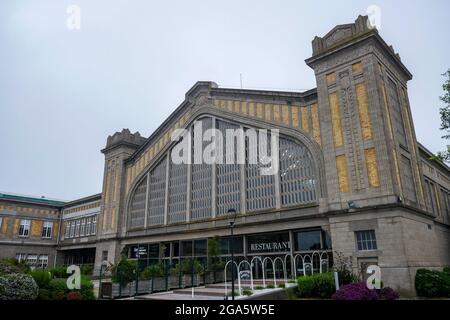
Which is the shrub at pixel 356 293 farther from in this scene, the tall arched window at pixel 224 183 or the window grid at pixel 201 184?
the window grid at pixel 201 184

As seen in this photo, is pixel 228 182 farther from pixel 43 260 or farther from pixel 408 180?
pixel 43 260

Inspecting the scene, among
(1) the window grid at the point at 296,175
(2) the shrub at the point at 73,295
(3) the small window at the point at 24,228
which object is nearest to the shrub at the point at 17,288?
(2) the shrub at the point at 73,295

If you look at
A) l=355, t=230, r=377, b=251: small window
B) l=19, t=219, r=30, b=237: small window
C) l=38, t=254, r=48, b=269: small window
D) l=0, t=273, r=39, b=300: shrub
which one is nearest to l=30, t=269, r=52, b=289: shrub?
l=0, t=273, r=39, b=300: shrub

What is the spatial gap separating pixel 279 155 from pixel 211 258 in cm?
974

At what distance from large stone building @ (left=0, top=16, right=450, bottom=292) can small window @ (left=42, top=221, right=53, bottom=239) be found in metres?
15.9

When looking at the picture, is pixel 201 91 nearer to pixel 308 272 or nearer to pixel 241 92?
pixel 241 92

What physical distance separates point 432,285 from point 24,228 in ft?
161

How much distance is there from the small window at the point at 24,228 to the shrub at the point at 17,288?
126ft

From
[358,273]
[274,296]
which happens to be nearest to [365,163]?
[358,273]

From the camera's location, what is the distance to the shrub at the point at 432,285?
705 inches

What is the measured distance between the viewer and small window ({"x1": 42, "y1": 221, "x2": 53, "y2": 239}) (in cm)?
4988

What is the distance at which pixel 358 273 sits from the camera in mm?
19984

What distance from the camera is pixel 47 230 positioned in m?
50.3

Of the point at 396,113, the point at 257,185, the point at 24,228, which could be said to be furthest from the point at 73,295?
the point at 24,228
